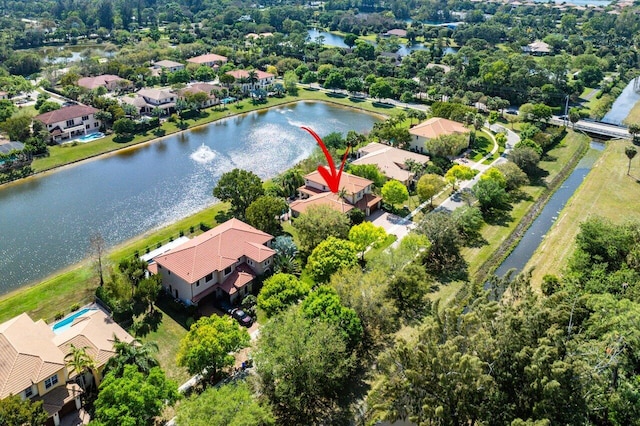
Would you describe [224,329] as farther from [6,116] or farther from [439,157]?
[6,116]

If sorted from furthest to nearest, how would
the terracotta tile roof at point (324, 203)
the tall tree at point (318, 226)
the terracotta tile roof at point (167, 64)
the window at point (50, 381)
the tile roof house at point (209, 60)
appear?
the tile roof house at point (209, 60) → the terracotta tile roof at point (167, 64) → the terracotta tile roof at point (324, 203) → the tall tree at point (318, 226) → the window at point (50, 381)

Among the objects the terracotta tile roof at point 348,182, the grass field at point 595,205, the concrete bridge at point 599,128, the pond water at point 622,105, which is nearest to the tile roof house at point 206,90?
the terracotta tile roof at point 348,182

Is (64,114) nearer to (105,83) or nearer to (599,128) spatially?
(105,83)

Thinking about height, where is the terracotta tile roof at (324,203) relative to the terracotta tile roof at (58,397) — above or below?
above

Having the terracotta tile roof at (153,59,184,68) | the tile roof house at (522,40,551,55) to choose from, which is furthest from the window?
the tile roof house at (522,40,551,55)

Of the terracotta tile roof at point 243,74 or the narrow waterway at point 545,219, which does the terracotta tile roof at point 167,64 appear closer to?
the terracotta tile roof at point 243,74
